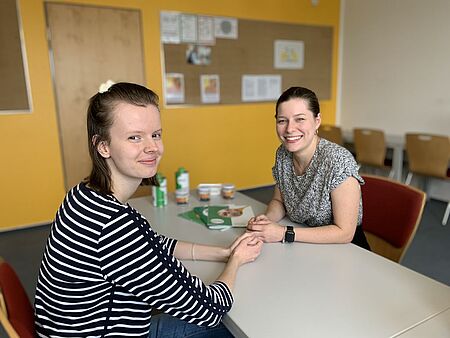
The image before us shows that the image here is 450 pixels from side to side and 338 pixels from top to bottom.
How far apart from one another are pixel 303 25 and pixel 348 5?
793 millimetres

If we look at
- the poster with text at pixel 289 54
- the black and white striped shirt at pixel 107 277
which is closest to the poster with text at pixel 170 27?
the poster with text at pixel 289 54

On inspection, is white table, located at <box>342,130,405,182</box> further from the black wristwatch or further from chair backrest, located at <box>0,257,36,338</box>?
chair backrest, located at <box>0,257,36,338</box>

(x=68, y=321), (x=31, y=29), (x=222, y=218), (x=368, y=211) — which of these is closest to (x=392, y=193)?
(x=368, y=211)

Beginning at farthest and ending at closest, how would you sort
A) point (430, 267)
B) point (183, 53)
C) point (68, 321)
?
point (183, 53) → point (430, 267) → point (68, 321)

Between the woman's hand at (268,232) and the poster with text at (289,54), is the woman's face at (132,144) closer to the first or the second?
the woman's hand at (268,232)

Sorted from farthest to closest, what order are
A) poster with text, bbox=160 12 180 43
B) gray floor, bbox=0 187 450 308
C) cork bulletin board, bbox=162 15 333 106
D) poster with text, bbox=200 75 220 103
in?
1. poster with text, bbox=200 75 220 103
2. cork bulletin board, bbox=162 15 333 106
3. poster with text, bbox=160 12 180 43
4. gray floor, bbox=0 187 450 308

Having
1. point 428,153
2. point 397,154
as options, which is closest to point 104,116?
point 428,153

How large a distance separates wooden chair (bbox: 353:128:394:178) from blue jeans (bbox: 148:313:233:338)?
3296 mm

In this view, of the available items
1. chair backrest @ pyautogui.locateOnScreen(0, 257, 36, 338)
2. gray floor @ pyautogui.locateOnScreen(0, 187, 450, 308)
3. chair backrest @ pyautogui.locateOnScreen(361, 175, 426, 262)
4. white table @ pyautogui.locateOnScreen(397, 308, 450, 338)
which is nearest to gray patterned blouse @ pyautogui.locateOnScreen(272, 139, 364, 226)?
chair backrest @ pyautogui.locateOnScreen(361, 175, 426, 262)

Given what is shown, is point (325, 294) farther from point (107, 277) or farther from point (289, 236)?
point (107, 277)

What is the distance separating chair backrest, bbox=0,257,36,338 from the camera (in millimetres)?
812

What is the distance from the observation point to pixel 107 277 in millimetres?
859

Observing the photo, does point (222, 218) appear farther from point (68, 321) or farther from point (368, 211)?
point (68, 321)

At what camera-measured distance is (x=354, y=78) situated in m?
4.93
